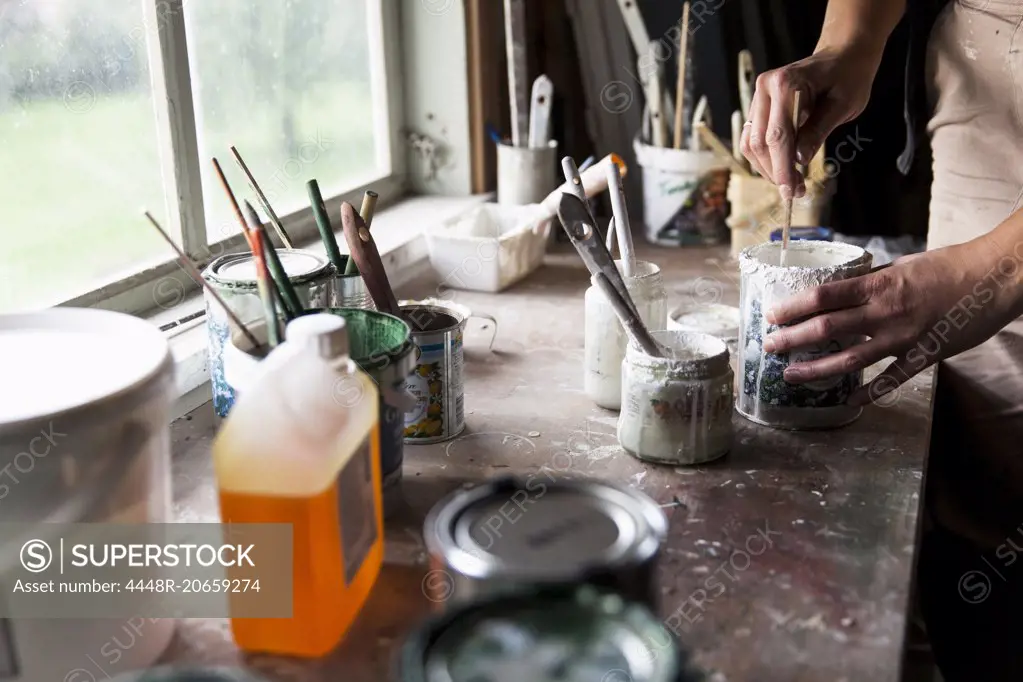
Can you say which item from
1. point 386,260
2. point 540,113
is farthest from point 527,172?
point 386,260

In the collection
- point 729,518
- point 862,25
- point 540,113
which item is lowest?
point 729,518

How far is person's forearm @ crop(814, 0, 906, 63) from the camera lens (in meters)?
1.32

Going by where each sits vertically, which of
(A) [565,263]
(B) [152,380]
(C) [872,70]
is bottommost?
(A) [565,263]

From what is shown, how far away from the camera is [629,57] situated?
2020mm

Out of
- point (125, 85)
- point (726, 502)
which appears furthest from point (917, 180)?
point (125, 85)

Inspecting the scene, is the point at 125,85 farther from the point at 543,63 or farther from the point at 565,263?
the point at 543,63

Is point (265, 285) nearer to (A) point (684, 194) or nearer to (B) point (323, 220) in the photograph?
(B) point (323, 220)

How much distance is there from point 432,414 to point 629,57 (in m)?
1.23

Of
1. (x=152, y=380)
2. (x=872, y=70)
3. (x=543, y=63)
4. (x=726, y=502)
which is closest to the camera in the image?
(x=152, y=380)

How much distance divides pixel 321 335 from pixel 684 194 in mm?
1263

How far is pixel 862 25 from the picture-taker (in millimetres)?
1323

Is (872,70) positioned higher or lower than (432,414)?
higher

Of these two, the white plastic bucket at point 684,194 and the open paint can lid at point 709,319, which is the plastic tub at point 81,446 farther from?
the white plastic bucket at point 684,194

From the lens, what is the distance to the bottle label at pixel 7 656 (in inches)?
24.0
